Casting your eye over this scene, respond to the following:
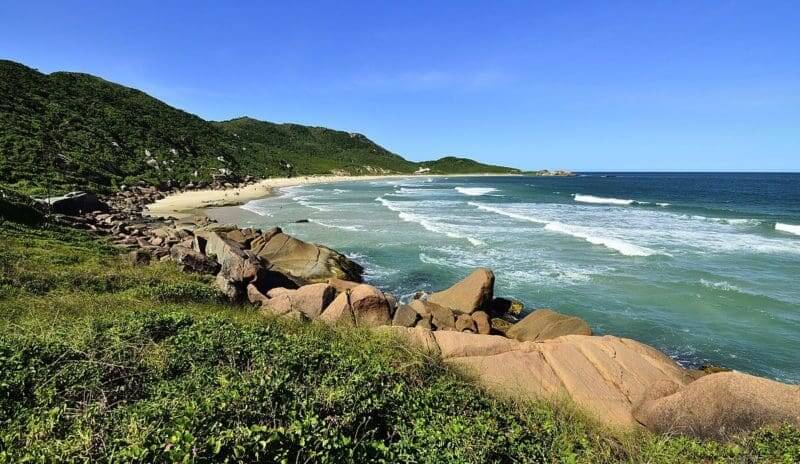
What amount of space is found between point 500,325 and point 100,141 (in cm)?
5618

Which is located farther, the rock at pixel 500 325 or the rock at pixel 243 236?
the rock at pixel 243 236

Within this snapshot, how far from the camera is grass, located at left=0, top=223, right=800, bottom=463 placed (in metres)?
4.38

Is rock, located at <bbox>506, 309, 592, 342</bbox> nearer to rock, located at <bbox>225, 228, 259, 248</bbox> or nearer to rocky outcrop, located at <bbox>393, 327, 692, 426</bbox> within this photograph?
rocky outcrop, located at <bbox>393, 327, 692, 426</bbox>

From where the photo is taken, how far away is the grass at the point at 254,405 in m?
4.38

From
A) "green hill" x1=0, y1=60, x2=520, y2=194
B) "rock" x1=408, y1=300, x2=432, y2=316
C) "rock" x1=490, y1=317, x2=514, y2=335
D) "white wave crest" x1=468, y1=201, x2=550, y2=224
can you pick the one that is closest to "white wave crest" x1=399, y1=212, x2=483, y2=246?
"white wave crest" x1=468, y1=201, x2=550, y2=224

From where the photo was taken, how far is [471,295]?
1520 cm

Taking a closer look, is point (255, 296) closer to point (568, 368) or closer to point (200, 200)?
point (568, 368)

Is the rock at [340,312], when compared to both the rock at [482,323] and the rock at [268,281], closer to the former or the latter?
the rock at [268,281]

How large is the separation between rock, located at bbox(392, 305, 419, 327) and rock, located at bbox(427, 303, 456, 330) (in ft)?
2.83

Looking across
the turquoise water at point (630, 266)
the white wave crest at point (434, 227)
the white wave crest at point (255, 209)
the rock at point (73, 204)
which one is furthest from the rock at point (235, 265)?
the white wave crest at point (255, 209)

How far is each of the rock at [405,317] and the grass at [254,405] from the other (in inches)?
144

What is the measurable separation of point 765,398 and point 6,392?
1097cm

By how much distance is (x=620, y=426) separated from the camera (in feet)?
25.2

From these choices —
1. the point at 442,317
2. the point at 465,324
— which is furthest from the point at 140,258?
the point at 465,324
